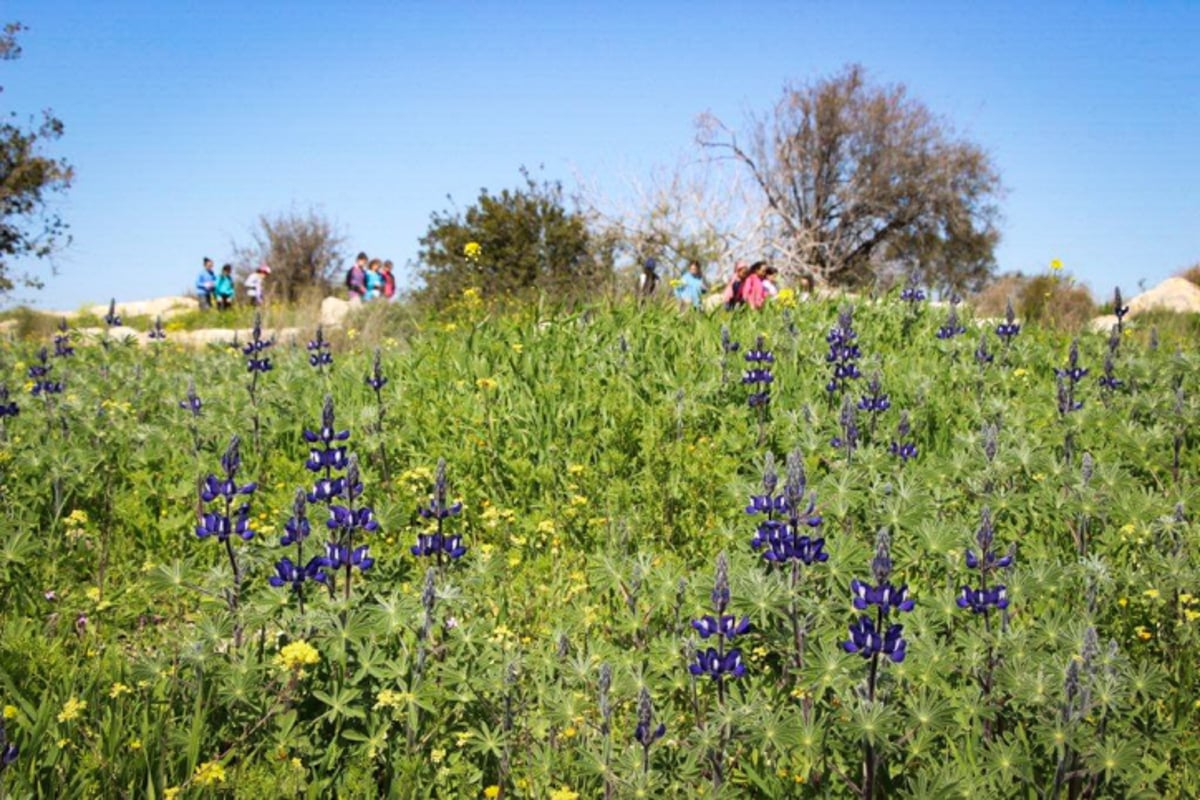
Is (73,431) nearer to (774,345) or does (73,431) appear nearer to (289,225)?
(774,345)

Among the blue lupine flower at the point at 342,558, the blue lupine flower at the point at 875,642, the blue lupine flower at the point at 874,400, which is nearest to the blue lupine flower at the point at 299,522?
the blue lupine flower at the point at 342,558

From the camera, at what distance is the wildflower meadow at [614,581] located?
282 cm

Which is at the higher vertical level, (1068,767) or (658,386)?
(658,386)

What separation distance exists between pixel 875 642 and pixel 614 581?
155 cm

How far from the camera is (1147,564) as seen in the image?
415cm

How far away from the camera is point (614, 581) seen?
393cm

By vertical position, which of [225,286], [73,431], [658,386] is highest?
[225,286]

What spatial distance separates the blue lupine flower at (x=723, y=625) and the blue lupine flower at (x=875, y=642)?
33cm

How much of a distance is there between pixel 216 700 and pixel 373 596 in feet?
2.02

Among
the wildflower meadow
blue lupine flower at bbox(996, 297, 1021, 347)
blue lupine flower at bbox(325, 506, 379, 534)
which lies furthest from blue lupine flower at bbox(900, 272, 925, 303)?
blue lupine flower at bbox(325, 506, 379, 534)

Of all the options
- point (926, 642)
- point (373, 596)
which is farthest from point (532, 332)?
point (926, 642)

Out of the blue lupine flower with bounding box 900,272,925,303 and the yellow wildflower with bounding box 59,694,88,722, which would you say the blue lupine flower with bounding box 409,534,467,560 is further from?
the blue lupine flower with bounding box 900,272,925,303

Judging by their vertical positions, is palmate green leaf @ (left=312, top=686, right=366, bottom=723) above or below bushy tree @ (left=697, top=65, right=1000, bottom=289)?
below

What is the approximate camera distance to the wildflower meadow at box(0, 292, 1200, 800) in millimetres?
2824
